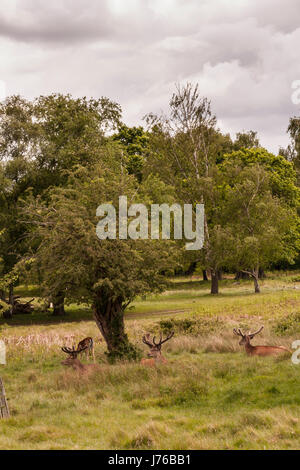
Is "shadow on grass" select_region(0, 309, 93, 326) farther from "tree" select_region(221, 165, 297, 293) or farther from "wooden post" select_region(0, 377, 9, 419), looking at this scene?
"wooden post" select_region(0, 377, 9, 419)

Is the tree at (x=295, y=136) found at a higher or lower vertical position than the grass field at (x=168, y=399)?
higher

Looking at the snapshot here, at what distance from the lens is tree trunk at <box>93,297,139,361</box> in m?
20.4

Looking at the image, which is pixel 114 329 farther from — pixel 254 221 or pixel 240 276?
pixel 240 276

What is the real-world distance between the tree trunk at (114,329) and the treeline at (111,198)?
0.13ft

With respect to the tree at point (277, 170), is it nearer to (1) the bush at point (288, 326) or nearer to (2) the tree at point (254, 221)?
(2) the tree at point (254, 221)

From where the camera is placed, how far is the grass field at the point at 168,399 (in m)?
9.89

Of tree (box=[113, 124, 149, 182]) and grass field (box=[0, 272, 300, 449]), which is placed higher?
tree (box=[113, 124, 149, 182])

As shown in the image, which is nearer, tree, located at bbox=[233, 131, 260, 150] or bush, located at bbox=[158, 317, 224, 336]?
bush, located at bbox=[158, 317, 224, 336]

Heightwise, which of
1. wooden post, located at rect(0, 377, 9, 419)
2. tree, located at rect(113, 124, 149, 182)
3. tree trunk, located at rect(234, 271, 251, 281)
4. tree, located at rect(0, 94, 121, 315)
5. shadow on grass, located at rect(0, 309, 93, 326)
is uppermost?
tree, located at rect(113, 124, 149, 182)

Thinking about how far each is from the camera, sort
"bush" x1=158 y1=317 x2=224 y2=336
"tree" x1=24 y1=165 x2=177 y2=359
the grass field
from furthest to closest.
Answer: "bush" x1=158 y1=317 x2=224 y2=336 < "tree" x1=24 y1=165 x2=177 y2=359 < the grass field

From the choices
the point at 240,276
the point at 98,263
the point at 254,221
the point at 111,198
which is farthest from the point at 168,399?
the point at 240,276

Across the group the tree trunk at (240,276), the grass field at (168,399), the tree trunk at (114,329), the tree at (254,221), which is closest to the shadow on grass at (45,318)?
the grass field at (168,399)

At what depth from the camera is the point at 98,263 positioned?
67.8 ft

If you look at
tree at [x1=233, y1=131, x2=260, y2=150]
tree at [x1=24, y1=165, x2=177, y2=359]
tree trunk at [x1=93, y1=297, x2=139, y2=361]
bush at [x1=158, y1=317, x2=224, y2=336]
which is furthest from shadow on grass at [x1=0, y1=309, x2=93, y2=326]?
tree at [x1=233, y1=131, x2=260, y2=150]
